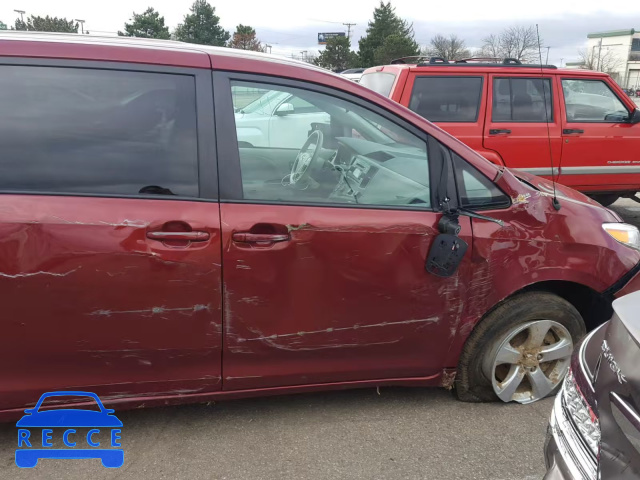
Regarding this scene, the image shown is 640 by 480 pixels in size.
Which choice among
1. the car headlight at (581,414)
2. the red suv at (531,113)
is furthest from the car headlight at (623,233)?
the red suv at (531,113)

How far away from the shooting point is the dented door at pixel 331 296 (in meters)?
2.29

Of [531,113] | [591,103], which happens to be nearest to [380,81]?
[531,113]

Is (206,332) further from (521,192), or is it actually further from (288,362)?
(521,192)

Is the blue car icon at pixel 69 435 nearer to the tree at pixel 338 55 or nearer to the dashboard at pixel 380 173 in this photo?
the dashboard at pixel 380 173

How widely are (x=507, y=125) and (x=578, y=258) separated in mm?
3430

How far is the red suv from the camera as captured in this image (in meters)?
5.71

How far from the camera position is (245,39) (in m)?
59.8

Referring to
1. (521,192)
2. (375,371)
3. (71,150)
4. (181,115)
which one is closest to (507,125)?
(521,192)

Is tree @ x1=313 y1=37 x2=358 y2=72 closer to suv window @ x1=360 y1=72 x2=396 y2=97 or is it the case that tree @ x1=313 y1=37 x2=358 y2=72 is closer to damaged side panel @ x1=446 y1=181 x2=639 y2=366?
suv window @ x1=360 y1=72 x2=396 y2=97

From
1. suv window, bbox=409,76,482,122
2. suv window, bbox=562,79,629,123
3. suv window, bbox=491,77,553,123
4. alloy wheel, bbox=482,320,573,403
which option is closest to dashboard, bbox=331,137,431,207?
alloy wheel, bbox=482,320,573,403

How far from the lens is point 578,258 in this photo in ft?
8.90

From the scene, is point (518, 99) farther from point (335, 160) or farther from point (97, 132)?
point (97, 132)

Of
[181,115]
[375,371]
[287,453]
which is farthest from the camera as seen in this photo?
[375,371]

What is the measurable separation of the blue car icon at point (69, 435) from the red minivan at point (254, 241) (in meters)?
0.13
